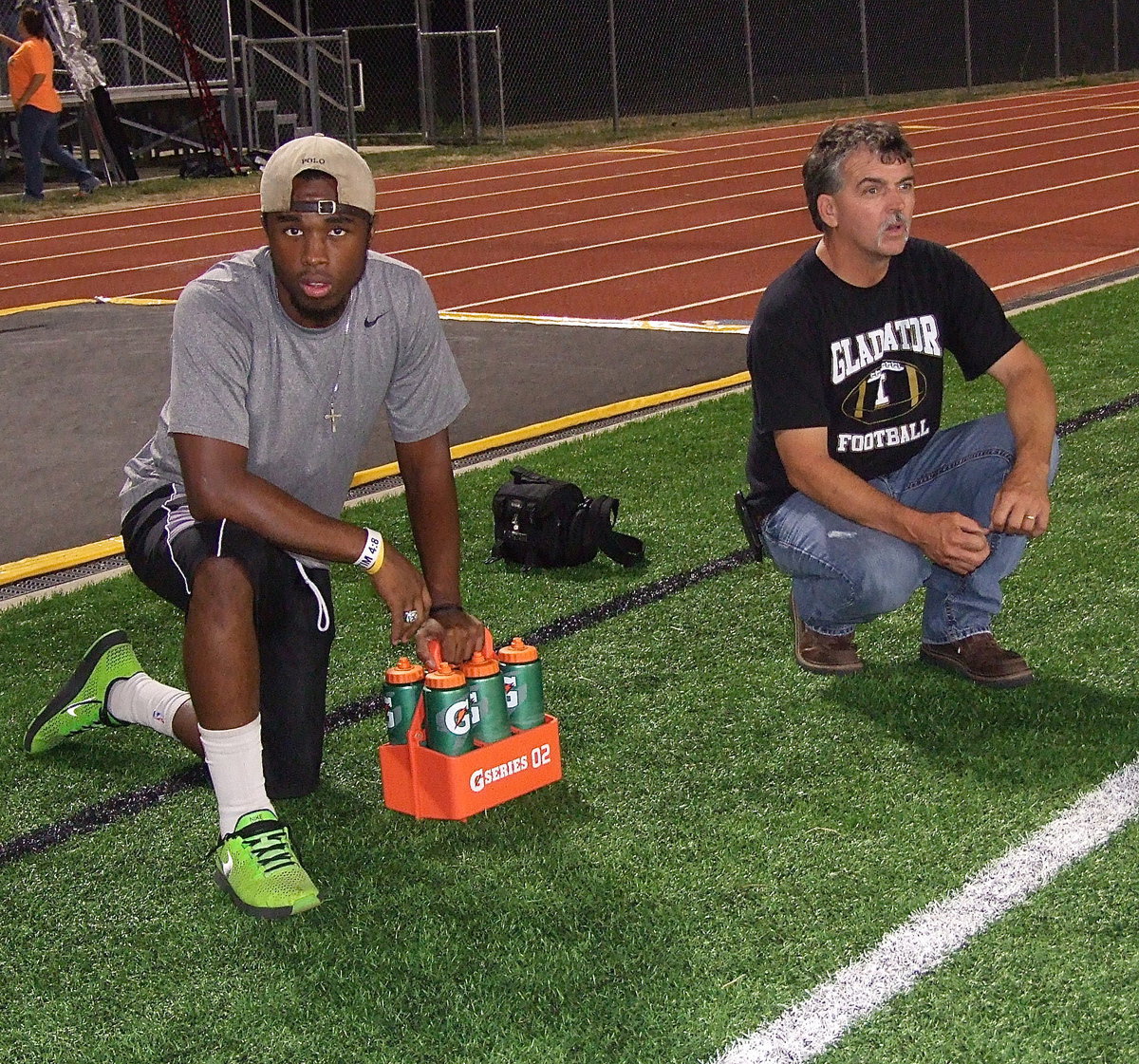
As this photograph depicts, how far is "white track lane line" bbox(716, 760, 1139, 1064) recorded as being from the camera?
2791 millimetres

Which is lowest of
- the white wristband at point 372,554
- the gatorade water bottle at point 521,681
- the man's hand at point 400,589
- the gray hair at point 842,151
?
the gatorade water bottle at point 521,681

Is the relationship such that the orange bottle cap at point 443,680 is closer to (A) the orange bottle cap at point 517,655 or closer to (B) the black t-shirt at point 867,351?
(A) the orange bottle cap at point 517,655

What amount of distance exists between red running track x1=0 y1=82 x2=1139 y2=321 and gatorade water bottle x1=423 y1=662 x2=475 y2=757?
22.2ft

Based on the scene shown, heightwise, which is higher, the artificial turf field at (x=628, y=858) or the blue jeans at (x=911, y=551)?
the blue jeans at (x=911, y=551)

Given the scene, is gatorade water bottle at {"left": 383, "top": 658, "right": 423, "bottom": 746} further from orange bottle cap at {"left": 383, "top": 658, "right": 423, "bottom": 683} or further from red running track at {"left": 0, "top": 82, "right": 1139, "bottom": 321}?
red running track at {"left": 0, "top": 82, "right": 1139, "bottom": 321}

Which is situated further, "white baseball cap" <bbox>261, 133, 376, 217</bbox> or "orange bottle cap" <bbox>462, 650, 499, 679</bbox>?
"orange bottle cap" <bbox>462, 650, 499, 679</bbox>

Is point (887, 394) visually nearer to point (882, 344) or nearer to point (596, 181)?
point (882, 344)

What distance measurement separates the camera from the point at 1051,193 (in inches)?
611

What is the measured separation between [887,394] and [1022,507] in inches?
18.1

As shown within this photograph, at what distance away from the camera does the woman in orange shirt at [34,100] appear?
1811cm

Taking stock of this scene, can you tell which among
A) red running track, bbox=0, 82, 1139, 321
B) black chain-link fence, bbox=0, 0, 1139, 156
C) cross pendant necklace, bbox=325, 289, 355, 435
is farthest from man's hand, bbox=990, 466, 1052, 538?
black chain-link fence, bbox=0, 0, 1139, 156

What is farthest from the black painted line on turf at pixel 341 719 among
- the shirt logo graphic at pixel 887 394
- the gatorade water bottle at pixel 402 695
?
the shirt logo graphic at pixel 887 394

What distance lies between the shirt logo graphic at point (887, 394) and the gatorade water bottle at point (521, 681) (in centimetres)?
107

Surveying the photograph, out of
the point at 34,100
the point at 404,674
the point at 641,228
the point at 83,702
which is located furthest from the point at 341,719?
the point at 34,100
